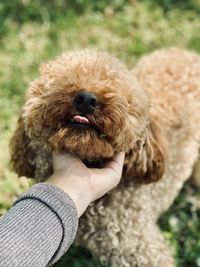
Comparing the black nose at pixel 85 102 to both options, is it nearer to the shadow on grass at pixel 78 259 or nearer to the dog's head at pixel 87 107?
the dog's head at pixel 87 107

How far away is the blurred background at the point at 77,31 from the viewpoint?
4.18m

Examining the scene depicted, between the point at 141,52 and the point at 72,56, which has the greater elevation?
the point at 72,56

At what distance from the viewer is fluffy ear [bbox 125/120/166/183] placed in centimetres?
256

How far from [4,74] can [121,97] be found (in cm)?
215

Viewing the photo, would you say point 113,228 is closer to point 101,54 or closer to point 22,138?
point 22,138

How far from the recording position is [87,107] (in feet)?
6.92

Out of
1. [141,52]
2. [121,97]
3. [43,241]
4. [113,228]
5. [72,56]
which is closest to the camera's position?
[43,241]

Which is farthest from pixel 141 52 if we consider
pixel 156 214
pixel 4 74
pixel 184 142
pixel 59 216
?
pixel 59 216

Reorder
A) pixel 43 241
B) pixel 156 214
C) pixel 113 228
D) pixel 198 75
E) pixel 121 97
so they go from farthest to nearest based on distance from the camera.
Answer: pixel 198 75, pixel 156 214, pixel 113 228, pixel 121 97, pixel 43 241

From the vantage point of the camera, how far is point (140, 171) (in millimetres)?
2582

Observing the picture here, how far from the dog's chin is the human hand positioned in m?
0.06

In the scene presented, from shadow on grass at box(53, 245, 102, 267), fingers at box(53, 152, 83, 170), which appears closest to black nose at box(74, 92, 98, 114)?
fingers at box(53, 152, 83, 170)

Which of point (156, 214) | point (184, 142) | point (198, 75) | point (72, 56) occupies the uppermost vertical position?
point (72, 56)

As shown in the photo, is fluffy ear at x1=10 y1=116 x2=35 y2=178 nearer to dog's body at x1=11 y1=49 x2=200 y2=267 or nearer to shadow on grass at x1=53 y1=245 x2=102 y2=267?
dog's body at x1=11 y1=49 x2=200 y2=267
